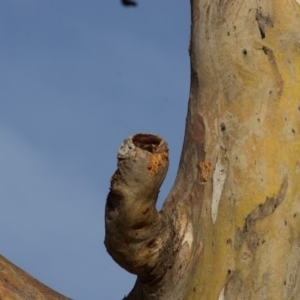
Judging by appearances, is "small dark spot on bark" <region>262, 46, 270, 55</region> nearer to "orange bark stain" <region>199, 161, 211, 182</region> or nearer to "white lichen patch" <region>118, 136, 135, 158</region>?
"orange bark stain" <region>199, 161, 211, 182</region>

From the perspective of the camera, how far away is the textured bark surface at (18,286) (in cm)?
365

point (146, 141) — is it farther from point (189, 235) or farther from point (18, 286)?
point (18, 286)

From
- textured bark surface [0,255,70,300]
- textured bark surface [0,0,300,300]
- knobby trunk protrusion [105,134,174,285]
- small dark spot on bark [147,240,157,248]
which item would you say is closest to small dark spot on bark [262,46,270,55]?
textured bark surface [0,0,300,300]

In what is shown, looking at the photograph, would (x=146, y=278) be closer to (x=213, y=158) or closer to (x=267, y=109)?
(x=213, y=158)

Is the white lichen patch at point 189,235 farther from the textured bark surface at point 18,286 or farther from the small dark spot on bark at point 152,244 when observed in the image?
the textured bark surface at point 18,286

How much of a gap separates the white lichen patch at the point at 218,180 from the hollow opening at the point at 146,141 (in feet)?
1.29

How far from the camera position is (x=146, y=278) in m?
3.57

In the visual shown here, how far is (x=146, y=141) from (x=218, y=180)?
412mm

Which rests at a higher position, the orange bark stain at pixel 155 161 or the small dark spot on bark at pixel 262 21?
the small dark spot on bark at pixel 262 21

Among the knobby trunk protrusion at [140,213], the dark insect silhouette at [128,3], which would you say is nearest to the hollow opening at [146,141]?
the knobby trunk protrusion at [140,213]

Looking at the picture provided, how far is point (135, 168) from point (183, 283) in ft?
1.76

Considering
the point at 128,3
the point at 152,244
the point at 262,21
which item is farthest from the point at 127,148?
the point at 128,3

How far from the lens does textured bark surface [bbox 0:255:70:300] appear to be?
365cm

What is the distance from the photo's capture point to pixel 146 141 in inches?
129
